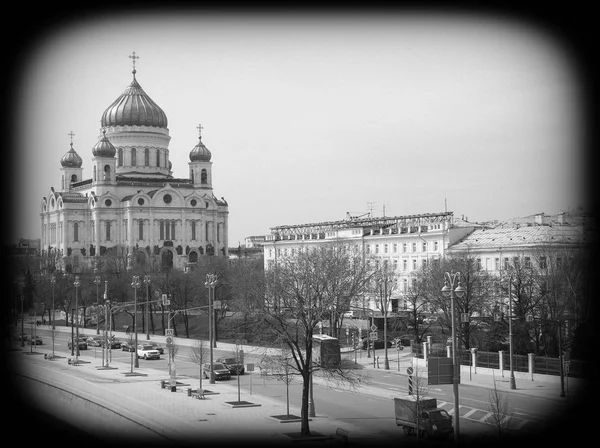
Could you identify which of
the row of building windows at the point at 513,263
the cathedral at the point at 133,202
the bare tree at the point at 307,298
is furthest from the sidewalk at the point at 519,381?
the cathedral at the point at 133,202

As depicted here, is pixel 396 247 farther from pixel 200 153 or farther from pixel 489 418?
pixel 200 153

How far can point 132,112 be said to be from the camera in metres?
95.4

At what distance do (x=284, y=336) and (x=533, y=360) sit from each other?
1044cm

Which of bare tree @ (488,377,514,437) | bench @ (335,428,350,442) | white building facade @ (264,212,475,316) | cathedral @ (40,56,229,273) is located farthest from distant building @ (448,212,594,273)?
cathedral @ (40,56,229,273)

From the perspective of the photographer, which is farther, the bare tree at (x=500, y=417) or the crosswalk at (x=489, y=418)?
the crosswalk at (x=489, y=418)

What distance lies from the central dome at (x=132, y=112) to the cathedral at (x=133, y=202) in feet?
0.33

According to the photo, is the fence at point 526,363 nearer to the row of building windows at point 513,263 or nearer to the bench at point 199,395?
the row of building windows at point 513,263

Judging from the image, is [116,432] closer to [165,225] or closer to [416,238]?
[416,238]

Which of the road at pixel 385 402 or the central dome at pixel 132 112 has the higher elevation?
the central dome at pixel 132 112

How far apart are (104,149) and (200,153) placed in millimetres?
10852

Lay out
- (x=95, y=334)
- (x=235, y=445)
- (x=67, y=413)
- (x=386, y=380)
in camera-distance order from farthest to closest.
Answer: (x=95, y=334) → (x=386, y=380) → (x=67, y=413) → (x=235, y=445)

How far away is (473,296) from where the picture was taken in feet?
131

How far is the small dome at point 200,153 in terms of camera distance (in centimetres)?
9700

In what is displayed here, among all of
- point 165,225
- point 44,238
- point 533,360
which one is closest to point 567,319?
point 533,360
